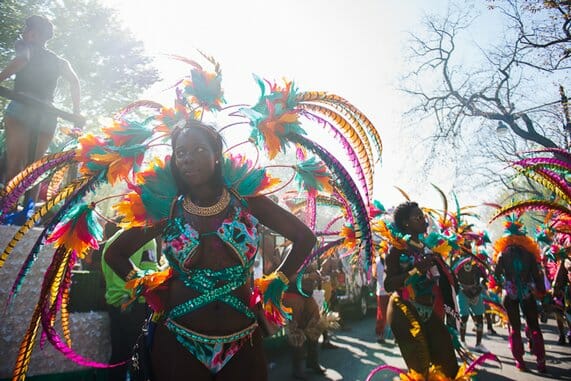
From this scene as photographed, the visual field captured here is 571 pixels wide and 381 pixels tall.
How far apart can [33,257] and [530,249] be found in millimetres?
6846

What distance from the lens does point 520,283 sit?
5984 millimetres

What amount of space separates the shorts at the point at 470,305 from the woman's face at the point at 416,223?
493 centimetres

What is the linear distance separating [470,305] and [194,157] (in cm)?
807

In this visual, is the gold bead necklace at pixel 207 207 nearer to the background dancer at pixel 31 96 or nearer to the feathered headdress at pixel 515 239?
the background dancer at pixel 31 96

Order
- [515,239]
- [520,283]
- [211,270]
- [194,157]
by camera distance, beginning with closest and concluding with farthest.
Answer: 1. [211,270]
2. [194,157]
3. [520,283]
4. [515,239]

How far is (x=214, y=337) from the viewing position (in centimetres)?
184

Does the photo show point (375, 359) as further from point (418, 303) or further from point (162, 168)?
point (162, 168)

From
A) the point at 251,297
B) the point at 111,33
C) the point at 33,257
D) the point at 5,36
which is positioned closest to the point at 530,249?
the point at 251,297

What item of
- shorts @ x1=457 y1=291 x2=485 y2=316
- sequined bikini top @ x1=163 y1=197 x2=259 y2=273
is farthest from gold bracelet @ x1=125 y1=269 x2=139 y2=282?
shorts @ x1=457 y1=291 x2=485 y2=316

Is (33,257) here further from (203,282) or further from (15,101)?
(15,101)

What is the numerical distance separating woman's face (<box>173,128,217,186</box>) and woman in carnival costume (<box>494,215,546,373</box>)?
5824 mm

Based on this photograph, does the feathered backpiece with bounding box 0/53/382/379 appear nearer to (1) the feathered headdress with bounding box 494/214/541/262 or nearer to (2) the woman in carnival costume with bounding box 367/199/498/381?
(2) the woman in carnival costume with bounding box 367/199/498/381

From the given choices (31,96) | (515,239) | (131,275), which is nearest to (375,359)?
(515,239)

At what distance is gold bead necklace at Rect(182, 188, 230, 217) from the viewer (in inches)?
81.9
